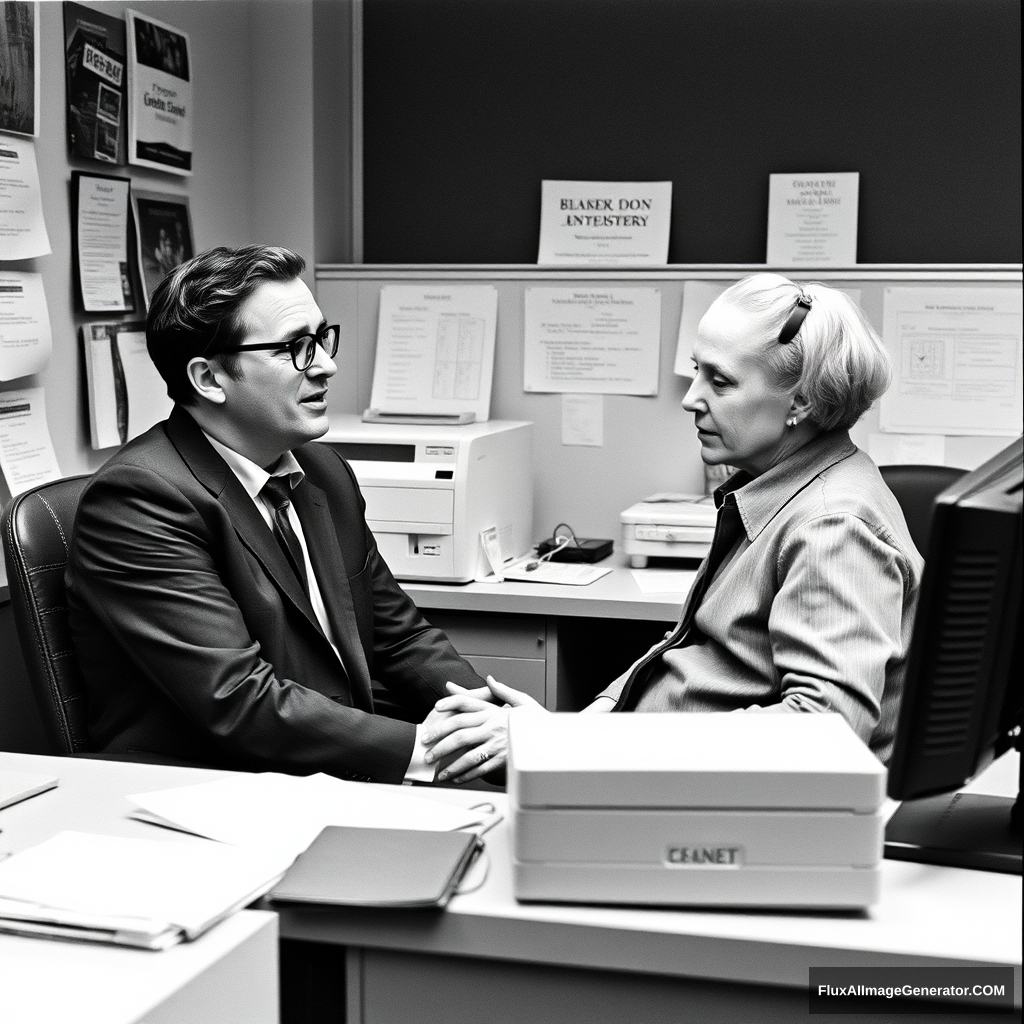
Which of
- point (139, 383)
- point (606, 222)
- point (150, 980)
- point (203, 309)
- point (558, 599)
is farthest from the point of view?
point (606, 222)

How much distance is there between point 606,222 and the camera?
3.35 metres

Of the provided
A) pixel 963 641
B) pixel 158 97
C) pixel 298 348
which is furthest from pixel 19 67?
pixel 963 641

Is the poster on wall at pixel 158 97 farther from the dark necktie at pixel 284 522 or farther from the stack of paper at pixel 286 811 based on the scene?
the stack of paper at pixel 286 811

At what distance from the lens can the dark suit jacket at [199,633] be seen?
→ 1.86m

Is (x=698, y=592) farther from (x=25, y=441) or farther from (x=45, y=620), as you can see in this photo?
(x=25, y=441)

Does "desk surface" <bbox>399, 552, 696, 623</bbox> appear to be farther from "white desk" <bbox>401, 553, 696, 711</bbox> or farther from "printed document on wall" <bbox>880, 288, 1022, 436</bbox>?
"printed document on wall" <bbox>880, 288, 1022, 436</bbox>

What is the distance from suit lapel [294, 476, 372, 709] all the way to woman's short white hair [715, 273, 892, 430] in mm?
784

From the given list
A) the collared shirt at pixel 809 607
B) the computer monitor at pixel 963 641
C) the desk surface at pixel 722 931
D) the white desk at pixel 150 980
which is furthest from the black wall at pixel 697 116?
the white desk at pixel 150 980

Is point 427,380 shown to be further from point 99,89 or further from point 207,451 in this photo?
point 207,451

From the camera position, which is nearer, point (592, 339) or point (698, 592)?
point (698, 592)

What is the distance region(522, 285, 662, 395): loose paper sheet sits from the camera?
3.19m

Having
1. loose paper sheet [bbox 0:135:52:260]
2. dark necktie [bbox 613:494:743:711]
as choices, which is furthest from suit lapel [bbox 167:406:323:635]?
loose paper sheet [bbox 0:135:52:260]

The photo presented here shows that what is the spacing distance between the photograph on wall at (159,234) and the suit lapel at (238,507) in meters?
0.87

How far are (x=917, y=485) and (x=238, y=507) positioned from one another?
141 centimetres
